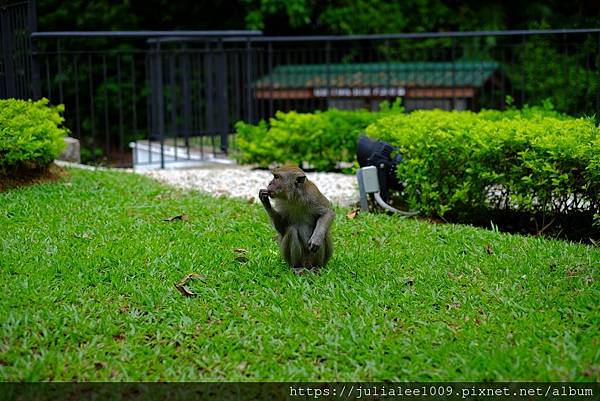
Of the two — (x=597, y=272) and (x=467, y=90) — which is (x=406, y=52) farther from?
(x=597, y=272)

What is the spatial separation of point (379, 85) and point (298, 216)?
10.2 m

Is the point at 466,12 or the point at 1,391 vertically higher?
the point at 466,12

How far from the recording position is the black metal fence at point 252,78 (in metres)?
11.6

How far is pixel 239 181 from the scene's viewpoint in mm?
10219

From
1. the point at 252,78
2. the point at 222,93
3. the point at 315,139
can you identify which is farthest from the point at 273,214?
the point at 252,78

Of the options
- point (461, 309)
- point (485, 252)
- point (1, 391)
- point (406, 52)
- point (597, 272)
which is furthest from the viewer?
point (406, 52)

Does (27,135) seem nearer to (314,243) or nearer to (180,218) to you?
(180,218)

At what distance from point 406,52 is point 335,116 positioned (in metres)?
8.38

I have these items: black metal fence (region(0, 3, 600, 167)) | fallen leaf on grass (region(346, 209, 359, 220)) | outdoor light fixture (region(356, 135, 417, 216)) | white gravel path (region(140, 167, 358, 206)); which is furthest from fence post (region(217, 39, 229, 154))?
fallen leaf on grass (region(346, 209, 359, 220))

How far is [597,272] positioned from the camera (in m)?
5.59

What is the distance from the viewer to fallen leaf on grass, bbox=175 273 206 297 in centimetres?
521

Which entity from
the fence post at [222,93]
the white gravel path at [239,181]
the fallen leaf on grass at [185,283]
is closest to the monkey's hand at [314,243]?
the fallen leaf on grass at [185,283]

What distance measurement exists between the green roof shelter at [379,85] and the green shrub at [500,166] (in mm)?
7160

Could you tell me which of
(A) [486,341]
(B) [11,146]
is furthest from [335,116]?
(A) [486,341]
